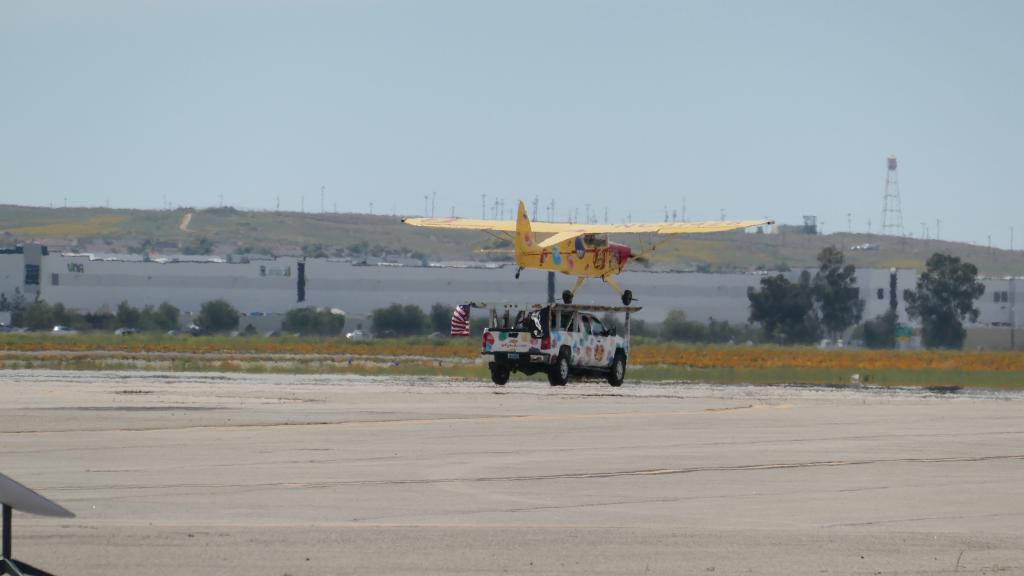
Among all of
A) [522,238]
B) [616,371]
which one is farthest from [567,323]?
[522,238]

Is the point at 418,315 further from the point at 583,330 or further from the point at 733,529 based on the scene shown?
the point at 733,529

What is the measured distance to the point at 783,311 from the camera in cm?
13538

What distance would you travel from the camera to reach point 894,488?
17.4 meters

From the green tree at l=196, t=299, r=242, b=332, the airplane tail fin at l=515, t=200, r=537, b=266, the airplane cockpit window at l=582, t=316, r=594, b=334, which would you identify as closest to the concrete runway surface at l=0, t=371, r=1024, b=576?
the airplane cockpit window at l=582, t=316, r=594, b=334

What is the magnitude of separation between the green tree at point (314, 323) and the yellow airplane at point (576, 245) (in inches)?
2620

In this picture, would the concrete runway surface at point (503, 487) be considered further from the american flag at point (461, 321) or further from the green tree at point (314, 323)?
the green tree at point (314, 323)

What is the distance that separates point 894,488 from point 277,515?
6.96 m

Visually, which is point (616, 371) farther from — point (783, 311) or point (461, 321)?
point (783, 311)

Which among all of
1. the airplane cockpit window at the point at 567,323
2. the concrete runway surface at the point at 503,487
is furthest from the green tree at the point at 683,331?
the concrete runway surface at the point at 503,487

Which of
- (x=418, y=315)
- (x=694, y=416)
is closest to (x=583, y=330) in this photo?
(x=694, y=416)

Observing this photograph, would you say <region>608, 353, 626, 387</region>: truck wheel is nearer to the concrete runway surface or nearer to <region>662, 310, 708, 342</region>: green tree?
the concrete runway surface

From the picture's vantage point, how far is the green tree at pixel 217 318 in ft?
426

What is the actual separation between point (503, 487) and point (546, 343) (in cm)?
2350

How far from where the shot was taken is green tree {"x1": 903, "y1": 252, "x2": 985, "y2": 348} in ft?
472
